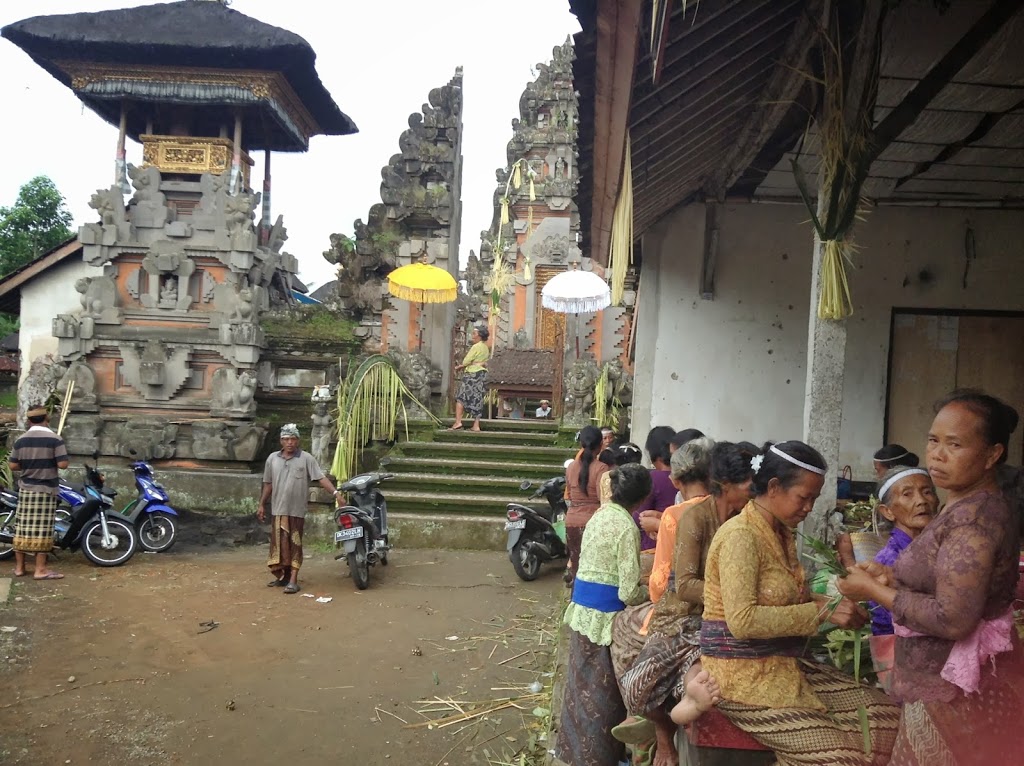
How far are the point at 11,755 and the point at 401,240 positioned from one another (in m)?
10.2

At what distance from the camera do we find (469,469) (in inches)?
429

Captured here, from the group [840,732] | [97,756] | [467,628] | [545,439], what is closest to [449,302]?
[545,439]

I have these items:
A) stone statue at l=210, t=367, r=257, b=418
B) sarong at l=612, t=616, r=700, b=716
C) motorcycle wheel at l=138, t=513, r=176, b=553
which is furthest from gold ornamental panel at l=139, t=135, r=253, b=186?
sarong at l=612, t=616, r=700, b=716

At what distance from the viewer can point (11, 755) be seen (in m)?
4.05

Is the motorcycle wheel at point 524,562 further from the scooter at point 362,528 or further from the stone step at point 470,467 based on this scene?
the stone step at point 470,467

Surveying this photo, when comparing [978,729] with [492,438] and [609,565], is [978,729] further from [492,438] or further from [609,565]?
[492,438]

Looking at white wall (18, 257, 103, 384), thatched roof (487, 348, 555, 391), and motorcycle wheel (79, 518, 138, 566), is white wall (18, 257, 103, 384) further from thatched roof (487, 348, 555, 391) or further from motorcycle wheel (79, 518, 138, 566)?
motorcycle wheel (79, 518, 138, 566)

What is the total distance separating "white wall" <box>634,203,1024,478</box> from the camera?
6.79 m

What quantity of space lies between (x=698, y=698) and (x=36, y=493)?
7506 mm

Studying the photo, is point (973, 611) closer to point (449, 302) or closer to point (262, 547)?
point (262, 547)

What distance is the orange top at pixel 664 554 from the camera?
10.8 feet

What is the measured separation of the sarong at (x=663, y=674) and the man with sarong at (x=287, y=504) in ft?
17.6

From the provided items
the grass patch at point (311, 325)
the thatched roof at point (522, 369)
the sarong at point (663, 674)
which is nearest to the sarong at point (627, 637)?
the sarong at point (663, 674)

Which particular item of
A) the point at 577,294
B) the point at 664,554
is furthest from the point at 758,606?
the point at 577,294
